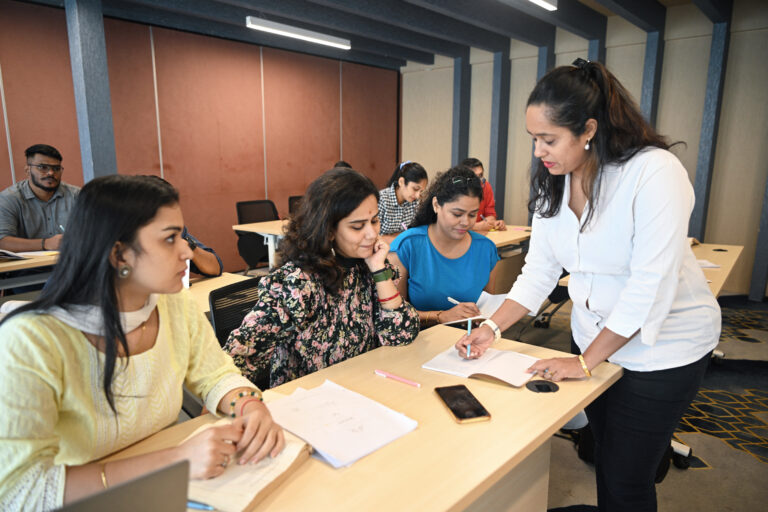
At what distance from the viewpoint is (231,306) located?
6.23ft

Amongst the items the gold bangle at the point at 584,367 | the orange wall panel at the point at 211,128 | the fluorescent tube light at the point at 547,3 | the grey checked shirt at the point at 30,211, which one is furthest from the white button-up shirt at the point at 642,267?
the orange wall panel at the point at 211,128

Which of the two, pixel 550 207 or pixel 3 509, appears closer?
pixel 3 509

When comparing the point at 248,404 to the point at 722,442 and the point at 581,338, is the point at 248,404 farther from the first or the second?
the point at 722,442

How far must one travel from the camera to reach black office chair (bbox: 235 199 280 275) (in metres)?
5.32

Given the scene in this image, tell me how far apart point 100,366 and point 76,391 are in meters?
0.06

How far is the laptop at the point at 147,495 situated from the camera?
51 cm

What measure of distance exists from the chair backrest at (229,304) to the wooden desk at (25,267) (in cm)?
173

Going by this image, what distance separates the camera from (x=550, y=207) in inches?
59.7

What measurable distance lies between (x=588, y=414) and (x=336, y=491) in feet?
3.34

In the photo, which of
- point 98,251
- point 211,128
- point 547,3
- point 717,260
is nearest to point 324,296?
point 98,251

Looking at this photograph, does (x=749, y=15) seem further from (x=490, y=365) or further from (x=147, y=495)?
(x=147, y=495)

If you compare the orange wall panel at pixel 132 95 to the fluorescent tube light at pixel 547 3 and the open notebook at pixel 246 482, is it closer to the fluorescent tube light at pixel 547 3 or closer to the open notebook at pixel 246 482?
the fluorescent tube light at pixel 547 3

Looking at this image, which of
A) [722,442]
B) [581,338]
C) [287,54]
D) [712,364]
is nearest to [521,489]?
[581,338]

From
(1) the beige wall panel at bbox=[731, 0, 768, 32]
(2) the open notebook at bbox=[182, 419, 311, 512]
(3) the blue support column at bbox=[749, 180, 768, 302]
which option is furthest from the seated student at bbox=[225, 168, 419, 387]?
(1) the beige wall panel at bbox=[731, 0, 768, 32]
